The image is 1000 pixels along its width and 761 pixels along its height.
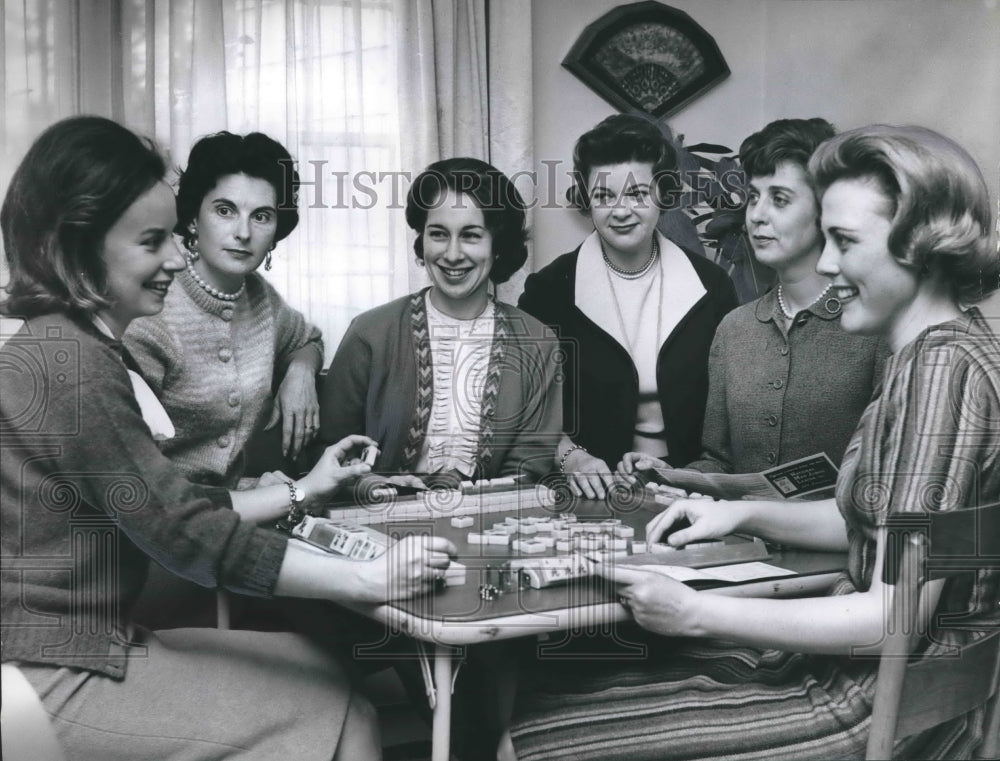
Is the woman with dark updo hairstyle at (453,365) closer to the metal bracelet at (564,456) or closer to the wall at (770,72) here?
the metal bracelet at (564,456)

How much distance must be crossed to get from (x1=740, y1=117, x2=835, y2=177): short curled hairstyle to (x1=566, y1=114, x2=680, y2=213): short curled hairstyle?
0.91 feet

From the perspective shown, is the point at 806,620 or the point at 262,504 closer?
the point at 806,620

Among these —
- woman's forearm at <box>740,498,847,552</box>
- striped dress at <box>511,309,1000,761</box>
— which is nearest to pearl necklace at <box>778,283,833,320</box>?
woman's forearm at <box>740,498,847,552</box>

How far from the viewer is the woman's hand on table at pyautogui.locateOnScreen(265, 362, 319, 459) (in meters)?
2.68

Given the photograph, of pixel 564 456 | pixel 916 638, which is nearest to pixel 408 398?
pixel 564 456

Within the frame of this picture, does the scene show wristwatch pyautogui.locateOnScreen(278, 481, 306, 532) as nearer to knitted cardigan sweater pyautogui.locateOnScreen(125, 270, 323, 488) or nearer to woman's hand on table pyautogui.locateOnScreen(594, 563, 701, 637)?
knitted cardigan sweater pyautogui.locateOnScreen(125, 270, 323, 488)

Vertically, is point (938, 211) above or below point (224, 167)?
below

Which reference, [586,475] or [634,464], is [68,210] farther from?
[634,464]

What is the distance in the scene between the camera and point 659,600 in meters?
1.55

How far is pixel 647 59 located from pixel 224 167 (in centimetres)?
141

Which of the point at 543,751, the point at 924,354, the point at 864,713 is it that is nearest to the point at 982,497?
the point at 924,354

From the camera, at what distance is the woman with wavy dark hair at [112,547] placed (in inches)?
59.0

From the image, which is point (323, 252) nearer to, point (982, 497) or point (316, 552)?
point (316, 552)

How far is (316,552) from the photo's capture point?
176cm
